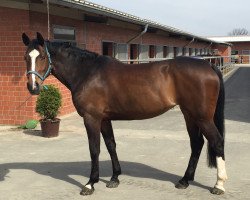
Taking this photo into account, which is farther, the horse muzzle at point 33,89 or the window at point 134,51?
the window at point 134,51

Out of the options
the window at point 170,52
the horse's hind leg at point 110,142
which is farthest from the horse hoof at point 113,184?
the window at point 170,52

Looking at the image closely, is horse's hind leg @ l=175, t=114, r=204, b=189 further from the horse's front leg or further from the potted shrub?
the potted shrub

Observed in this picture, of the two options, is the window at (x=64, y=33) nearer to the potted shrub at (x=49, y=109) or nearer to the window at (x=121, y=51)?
the potted shrub at (x=49, y=109)

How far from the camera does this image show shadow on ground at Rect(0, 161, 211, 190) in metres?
5.62

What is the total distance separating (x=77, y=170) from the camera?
6.06m

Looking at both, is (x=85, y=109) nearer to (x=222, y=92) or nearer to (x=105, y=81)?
(x=105, y=81)

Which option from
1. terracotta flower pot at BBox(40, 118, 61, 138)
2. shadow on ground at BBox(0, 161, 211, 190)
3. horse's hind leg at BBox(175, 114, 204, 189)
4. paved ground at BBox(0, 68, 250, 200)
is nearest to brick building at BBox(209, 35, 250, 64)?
paved ground at BBox(0, 68, 250, 200)

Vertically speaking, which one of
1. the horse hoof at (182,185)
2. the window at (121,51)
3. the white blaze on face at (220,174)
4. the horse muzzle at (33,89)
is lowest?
the horse hoof at (182,185)

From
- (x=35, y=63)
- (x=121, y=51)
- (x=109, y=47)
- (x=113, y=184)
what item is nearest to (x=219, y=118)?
(x=113, y=184)

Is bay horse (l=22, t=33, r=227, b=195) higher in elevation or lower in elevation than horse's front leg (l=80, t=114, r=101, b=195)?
higher

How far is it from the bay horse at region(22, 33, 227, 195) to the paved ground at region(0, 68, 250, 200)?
10.7 inches

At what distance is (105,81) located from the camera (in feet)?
16.4

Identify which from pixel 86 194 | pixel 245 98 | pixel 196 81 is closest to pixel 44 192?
pixel 86 194

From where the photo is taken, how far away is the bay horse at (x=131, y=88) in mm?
4805
